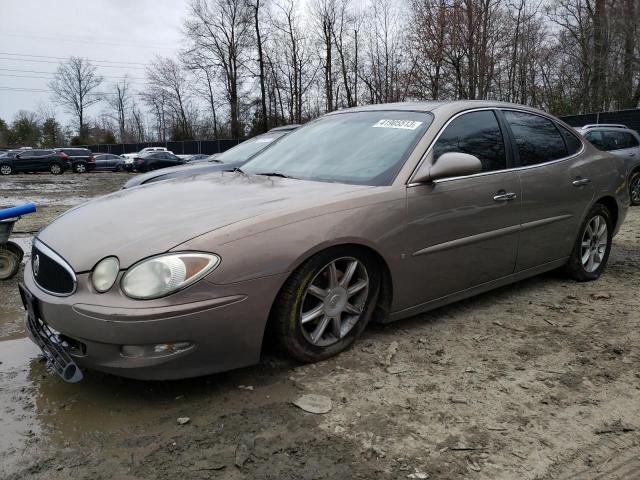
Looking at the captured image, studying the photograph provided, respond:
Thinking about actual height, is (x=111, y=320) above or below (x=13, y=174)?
below

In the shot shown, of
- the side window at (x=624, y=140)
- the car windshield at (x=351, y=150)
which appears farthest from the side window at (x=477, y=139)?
the side window at (x=624, y=140)

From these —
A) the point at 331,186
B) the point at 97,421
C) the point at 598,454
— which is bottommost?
the point at 598,454

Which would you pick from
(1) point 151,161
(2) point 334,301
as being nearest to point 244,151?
(2) point 334,301

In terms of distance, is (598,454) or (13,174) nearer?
(598,454)

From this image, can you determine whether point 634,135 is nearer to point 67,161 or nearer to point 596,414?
point 596,414

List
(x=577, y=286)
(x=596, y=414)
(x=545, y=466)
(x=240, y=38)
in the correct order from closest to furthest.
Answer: (x=545, y=466)
(x=596, y=414)
(x=577, y=286)
(x=240, y=38)

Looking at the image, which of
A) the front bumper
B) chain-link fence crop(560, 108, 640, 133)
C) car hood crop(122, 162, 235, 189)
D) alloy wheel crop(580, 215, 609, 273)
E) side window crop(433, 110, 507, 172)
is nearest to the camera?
the front bumper

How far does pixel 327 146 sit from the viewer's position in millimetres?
3680

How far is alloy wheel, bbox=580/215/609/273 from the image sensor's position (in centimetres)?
458

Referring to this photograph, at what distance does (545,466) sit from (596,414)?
56 cm

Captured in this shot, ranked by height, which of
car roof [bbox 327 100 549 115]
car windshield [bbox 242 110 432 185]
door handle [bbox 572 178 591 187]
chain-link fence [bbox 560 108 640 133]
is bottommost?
door handle [bbox 572 178 591 187]

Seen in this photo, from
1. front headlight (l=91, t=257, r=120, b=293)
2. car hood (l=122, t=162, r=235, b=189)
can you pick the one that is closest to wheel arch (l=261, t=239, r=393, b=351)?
front headlight (l=91, t=257, r=120, b=293)

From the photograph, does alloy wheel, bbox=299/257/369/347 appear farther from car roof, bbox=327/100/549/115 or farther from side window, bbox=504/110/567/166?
side window, bbox=504/110/567/166

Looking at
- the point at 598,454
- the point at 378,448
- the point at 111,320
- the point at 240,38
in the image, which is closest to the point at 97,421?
the point at 111,320
